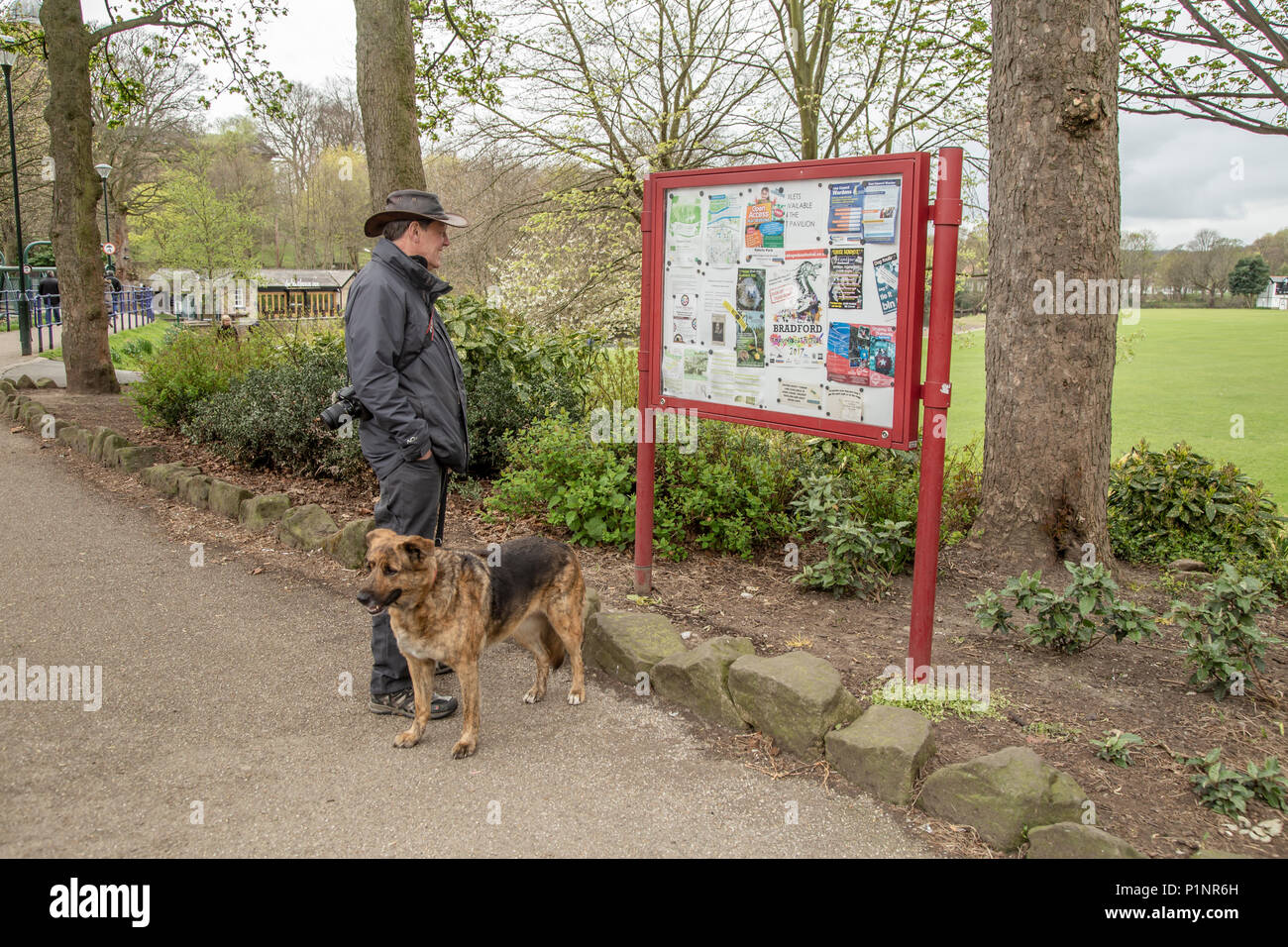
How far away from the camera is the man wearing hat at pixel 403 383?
419 cm

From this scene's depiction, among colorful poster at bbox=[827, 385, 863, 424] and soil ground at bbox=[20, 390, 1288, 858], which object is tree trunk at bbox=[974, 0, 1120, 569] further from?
colorful poster at bbox=[827, 385, 863, 424]

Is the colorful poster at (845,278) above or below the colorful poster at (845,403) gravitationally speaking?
above

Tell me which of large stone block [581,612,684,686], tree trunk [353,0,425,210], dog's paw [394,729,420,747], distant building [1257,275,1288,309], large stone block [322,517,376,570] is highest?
distant building [1257,275,1288,309]

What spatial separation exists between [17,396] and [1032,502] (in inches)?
589

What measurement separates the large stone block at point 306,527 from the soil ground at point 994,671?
12cm

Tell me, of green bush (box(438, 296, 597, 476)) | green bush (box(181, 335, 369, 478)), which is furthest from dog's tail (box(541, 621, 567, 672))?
green bush (box(181, 335, 369, 478))

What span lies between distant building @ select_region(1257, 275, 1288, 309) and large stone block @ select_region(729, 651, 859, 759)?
5983cm

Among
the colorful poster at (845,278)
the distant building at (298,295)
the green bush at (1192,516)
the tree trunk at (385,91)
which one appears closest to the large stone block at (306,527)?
the tree trunk at (385,91)

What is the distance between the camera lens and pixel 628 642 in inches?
192

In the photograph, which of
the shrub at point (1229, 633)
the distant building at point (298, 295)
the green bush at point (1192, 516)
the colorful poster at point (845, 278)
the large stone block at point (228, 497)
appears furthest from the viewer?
the distant building at point (298, 295)

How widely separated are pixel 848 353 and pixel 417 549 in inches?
96.3

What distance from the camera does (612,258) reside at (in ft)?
65.8

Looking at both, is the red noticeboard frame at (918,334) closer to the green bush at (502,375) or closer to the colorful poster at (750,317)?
the colorful poster at (750,317)

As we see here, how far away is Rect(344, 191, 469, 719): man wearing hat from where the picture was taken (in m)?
4.19
